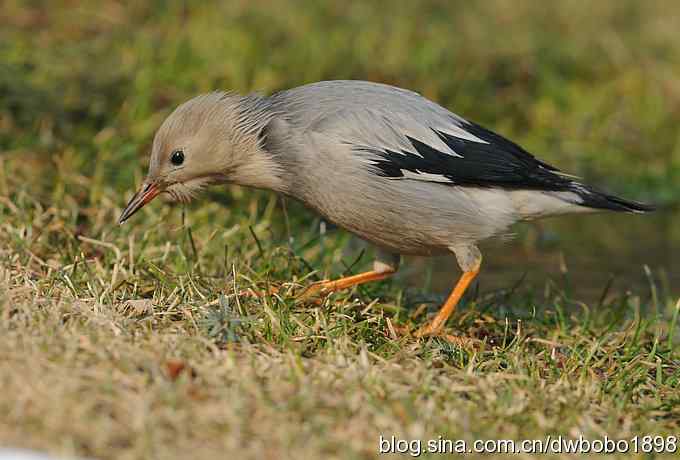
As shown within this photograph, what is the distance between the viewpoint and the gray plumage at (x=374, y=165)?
5062 millimetres

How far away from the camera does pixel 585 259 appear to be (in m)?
7.54

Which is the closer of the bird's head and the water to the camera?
the bird's head

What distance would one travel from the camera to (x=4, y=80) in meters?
7.09

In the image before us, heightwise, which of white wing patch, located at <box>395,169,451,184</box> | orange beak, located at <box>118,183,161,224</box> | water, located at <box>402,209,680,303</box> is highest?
white wing patch, located at <box>395,169,451,184</box>

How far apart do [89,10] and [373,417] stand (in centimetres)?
596

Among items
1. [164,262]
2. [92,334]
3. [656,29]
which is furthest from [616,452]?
[656,29]

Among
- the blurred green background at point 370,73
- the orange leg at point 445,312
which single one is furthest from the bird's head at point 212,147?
the blurred green background at point 370,73

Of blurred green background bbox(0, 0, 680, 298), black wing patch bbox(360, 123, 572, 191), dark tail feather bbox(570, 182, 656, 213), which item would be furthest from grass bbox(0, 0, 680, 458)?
black wing patch bbox(360, 123, 572, 191)

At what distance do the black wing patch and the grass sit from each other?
608 mm

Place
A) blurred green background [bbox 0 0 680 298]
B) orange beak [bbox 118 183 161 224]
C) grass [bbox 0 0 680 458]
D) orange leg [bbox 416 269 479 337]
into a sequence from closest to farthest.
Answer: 1. grass [bbox 0 0 680 458]
2. orange leg [bbox 416 269 479 337]
3. orange beak [bbox 118 183 161 224]
4. blurred green background [bbox 0 0 680 298]

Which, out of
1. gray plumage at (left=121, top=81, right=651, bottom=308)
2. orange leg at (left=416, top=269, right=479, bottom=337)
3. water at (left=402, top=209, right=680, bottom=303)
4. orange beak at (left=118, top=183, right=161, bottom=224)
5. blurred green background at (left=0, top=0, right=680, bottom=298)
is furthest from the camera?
blurred green background at (left=0, top=0, right=680, bottom=298)

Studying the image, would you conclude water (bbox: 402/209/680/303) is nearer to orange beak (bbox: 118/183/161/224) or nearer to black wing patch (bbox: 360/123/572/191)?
black wing patch (bbox: 360/123/572/191)

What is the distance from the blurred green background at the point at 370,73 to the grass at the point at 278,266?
21mm

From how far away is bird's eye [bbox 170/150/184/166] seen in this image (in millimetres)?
5238
